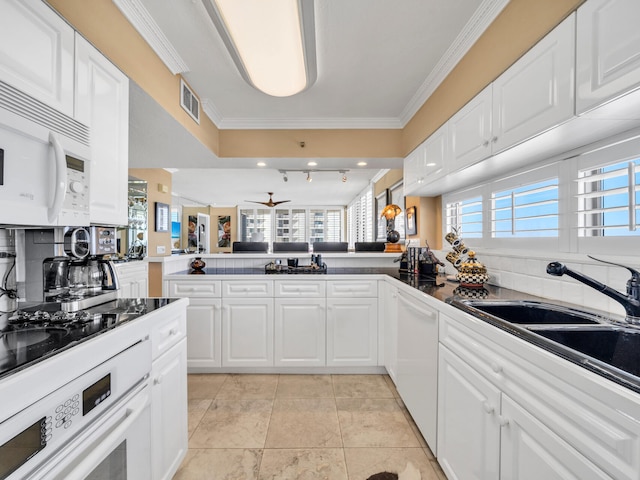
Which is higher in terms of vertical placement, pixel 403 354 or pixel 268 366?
pixel 403 354

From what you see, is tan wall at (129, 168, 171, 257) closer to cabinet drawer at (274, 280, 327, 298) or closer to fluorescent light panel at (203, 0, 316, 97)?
cabinet drawer at (274, 280, 327, 298)

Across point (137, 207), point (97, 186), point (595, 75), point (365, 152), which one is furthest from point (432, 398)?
point (137, 207)

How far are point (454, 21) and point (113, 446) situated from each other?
2486 millimetres

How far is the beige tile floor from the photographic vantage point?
161 centimetres

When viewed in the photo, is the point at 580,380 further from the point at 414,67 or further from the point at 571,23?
the point at 414,67

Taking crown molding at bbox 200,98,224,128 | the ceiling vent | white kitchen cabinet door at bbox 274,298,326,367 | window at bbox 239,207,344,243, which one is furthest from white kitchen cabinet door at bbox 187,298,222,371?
window at bbox 239,207,344,243

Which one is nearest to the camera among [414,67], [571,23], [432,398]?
[571,23]

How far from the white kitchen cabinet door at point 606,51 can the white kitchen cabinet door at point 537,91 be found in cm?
4

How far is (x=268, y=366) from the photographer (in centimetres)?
271

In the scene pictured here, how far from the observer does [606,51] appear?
94cm

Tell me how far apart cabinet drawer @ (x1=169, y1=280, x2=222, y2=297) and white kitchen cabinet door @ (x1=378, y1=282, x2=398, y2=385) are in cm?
150

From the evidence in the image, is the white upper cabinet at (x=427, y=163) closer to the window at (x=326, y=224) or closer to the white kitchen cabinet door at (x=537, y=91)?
the white kitchen cabinet door at (x=537, y=91)

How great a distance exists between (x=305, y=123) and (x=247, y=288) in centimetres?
175

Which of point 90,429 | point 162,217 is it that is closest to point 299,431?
point 90,429
